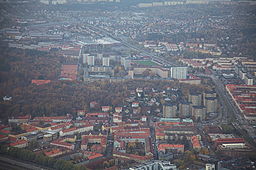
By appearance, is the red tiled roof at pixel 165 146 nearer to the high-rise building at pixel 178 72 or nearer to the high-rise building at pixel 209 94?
the high-rise building at pixel 209 94

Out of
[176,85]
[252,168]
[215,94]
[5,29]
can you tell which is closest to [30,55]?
[5,29]

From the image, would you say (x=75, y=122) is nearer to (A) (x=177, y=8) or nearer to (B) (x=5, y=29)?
(B) (x=5, y=29)

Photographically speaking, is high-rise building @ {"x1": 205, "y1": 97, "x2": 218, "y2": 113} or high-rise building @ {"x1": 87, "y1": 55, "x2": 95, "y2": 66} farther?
high-rise building @ {"x1": 87, "y1": 55, "x2": 95, "y2": 66}

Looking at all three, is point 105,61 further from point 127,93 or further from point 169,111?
point 169,111

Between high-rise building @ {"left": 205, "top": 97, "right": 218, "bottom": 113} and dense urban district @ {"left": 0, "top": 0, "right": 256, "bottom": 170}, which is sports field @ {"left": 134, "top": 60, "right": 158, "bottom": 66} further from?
high-rise building @ {"left": 205, "top": 97, "right": 218, "bottom": 113}

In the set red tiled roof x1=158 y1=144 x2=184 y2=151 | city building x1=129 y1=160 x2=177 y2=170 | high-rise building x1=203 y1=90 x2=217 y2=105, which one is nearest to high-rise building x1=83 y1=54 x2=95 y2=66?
high-rise building x1=203 y1=90 x2=217 y2=105

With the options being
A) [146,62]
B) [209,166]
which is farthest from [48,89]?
[209,166]
